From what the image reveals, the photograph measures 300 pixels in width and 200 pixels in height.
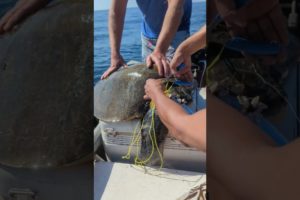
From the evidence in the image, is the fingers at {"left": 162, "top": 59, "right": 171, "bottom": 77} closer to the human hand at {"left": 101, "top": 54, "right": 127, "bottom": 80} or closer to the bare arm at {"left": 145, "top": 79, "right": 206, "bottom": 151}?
the bare arm at {"left": 145, "top": 79, "right": 206, "bottom": 151}

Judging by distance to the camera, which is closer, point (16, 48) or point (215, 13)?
point (215, 13)

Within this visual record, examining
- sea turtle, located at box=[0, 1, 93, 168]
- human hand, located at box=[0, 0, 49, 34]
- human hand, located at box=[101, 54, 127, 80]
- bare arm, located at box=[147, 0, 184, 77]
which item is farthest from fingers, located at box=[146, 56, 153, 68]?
human hand, located at box=[0, 0, 49, 34]

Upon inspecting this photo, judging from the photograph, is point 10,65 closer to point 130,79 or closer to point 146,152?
point 130,79

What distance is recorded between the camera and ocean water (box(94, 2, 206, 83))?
1683mm

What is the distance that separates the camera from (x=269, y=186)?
150 centimetres

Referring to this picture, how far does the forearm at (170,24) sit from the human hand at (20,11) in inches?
24.2

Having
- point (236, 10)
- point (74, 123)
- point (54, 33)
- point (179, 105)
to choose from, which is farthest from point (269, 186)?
point (54, 33)

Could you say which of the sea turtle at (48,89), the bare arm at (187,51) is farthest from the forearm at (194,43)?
the sea turtle at (48,89)

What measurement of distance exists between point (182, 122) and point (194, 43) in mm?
304

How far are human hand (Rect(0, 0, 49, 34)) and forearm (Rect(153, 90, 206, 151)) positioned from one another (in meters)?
0.72

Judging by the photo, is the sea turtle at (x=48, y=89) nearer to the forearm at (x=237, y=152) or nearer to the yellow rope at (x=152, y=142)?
the yellow rope at (x=152, y=142)

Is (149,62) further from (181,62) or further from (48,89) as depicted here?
(48,89)

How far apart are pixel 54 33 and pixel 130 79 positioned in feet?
1.47

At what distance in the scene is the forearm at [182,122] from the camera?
1595mm
